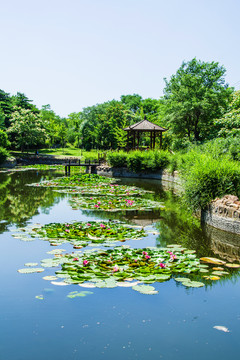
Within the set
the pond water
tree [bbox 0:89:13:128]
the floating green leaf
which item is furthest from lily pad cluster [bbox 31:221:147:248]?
tree [bbox 0:89:13:128]

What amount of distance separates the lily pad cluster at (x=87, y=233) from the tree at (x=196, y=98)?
1950 centimetres

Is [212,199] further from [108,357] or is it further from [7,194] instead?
[7,194]

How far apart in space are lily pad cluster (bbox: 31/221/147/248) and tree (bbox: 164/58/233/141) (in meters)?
19.5

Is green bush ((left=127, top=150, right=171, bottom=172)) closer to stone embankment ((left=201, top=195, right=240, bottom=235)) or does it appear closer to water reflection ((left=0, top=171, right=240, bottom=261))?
water reflection ((left=0, top=171, right=240, bottom=261))

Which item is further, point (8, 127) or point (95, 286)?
point (8, 127)

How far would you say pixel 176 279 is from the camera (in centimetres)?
538

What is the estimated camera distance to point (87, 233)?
7984 millimetres

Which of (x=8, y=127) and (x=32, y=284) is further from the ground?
(x=8, y=127)

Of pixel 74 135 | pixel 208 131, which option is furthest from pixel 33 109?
pixel 208 131

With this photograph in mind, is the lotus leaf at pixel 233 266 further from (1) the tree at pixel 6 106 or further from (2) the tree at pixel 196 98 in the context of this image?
(1) the tree at pixel 6 106

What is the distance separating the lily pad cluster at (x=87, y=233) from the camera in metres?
7.45

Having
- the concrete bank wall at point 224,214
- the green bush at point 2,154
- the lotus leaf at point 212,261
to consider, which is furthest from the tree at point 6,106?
the lotus leaf at point 212,261

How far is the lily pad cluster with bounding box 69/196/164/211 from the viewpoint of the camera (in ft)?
38.6

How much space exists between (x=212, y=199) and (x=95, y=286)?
5854 mm
